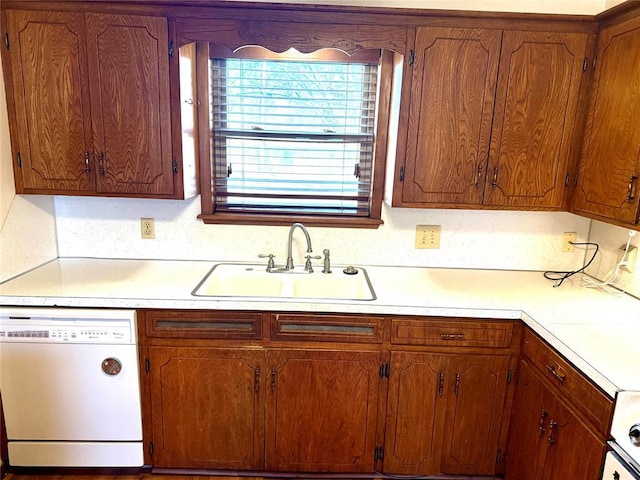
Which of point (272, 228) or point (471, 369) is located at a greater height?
point (272, 228)

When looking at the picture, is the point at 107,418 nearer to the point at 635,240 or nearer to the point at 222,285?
the point at 222,285

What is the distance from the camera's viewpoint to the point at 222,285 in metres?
2.14

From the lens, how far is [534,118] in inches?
72.9

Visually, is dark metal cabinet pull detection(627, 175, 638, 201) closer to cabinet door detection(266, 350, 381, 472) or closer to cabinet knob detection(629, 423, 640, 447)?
cabinet knob detection(629, 423, 640, 447)

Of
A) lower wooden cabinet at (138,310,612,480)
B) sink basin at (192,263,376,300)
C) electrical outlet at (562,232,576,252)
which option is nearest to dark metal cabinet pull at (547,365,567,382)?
lower wooden cabinet at (138,310,612,480)

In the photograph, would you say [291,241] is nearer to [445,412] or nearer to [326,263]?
[326,263]

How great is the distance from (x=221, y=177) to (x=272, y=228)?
0.40 metres

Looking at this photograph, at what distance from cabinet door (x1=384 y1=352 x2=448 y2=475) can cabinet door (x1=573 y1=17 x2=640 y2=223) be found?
37.4 inches

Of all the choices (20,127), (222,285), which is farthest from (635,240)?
(20,127)

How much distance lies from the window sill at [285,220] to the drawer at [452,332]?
0.65 meters

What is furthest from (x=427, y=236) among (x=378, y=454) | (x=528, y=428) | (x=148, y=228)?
(x=148, y=228)

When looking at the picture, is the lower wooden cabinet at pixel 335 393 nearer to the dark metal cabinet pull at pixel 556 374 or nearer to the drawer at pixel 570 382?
the drawer at pixel 570 382

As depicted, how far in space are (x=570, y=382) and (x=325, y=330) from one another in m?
0.91

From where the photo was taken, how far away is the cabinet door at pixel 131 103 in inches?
69.7
